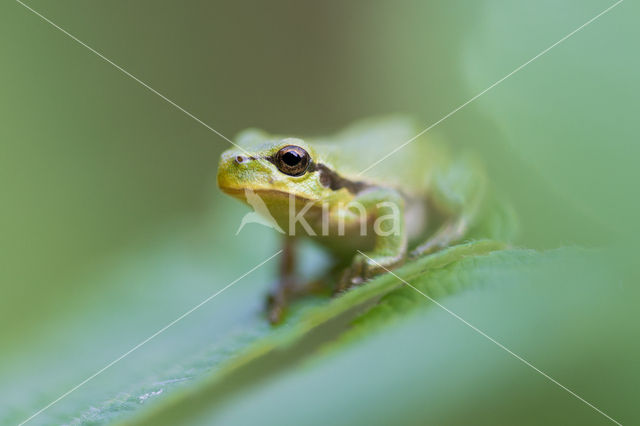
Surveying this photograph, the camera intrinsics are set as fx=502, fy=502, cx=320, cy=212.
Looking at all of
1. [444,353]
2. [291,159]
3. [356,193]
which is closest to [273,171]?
[291,159]

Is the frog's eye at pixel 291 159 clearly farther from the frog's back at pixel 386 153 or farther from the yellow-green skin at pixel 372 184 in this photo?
the frog's back at pixel 386 153

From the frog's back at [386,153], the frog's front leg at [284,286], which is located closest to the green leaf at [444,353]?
the frog's front leg at [284,286]

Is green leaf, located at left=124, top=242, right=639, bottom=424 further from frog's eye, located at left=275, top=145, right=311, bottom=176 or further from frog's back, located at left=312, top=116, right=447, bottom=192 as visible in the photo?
frog's back, located at left=312, top=116, right=447, bottom=192

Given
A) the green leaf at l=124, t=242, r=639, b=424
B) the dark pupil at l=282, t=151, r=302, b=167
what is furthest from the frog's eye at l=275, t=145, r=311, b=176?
the green leaf at l=124, t=242, r=639, b=424

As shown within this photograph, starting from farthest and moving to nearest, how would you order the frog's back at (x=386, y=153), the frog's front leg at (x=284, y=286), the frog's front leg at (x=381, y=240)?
the frog's back at (x=386, y=153) → the frog's front leg at (x=381, y=240) → the frog's front leg at (x=284, y=286)

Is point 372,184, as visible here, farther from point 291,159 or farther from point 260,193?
point 260,193

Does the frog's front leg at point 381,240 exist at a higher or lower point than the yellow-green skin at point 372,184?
lower

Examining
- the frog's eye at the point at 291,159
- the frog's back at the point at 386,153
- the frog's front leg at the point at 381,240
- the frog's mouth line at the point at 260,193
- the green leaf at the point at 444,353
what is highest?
the frog's back at the point at 386,153

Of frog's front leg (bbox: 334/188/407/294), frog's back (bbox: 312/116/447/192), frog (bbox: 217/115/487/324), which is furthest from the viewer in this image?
frog's back (bbox: 312/116/447/192)
